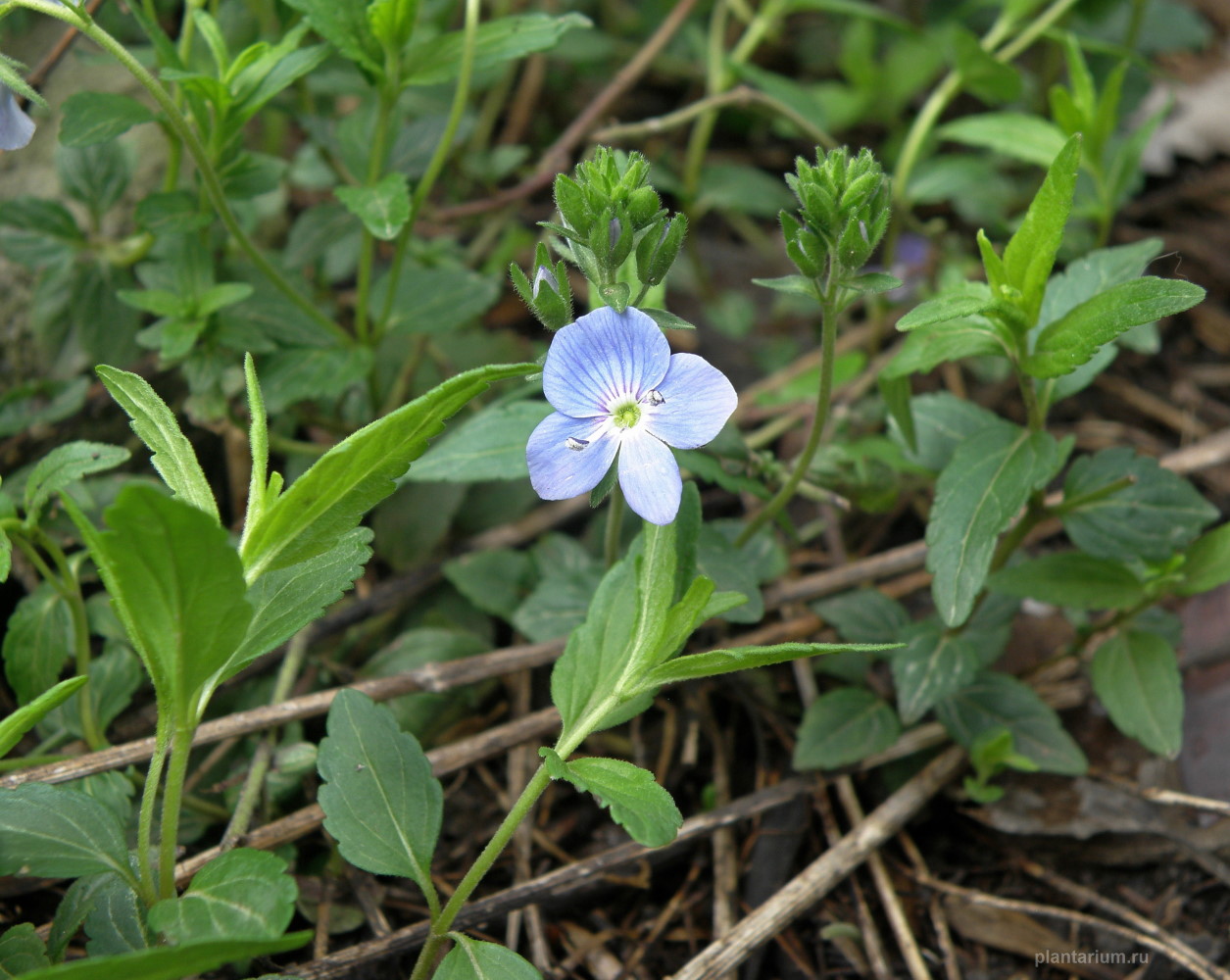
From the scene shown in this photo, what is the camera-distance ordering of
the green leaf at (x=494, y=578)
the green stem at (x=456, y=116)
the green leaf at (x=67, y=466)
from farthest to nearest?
the green leaf at (x=494, y=578) < the green stem at (x=456, y=116) < the green leaf at (x=67, y=466)

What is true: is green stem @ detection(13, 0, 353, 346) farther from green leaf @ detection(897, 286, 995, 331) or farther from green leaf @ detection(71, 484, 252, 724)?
green leaf @ detection(897, 286, 995, 331)

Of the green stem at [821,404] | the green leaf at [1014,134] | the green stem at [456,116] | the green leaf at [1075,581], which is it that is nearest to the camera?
the green stem at [821,404]

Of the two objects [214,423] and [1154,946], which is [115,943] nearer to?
[214,423]

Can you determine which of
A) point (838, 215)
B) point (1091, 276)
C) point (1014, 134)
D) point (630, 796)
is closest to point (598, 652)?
point (630, 796)

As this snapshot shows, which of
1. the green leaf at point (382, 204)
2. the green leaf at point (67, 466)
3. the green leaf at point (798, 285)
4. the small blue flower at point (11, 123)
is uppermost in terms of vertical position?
the small blue flower at point (11, 123)

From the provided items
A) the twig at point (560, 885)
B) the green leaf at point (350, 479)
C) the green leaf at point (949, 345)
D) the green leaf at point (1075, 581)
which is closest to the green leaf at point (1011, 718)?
the green leaf at point (1075, 581)

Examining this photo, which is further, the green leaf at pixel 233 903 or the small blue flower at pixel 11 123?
the small blue flower at pixel 11 123

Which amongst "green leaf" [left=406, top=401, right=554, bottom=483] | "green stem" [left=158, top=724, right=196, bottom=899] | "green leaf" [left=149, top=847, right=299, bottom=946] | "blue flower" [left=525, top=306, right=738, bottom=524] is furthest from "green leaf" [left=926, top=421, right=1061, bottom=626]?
"green stem" [left=158, top=724, right=196, bottom=899]

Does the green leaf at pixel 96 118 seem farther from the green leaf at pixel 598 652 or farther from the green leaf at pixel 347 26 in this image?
→ the green leaf at pixel 598 652
